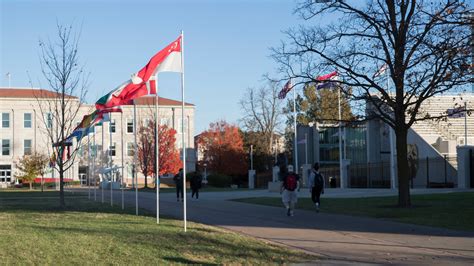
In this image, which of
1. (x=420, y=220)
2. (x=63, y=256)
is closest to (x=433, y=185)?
(x=420, y=220)

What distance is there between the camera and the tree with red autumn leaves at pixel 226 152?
89062mm

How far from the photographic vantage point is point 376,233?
15.9m

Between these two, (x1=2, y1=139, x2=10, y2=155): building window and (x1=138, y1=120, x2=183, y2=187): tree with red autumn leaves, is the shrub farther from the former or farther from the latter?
(x1=2, y1=139, x2=10, y2=155): building window

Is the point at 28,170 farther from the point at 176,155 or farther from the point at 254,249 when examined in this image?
the point at 254,249

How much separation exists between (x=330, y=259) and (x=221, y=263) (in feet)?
7.05

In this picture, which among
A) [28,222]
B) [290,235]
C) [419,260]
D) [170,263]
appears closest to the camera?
[170,263]

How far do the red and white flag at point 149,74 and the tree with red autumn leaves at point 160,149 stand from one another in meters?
44.5

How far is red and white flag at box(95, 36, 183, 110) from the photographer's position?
54.5ft

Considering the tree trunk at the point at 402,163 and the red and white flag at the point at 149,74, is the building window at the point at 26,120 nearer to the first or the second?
the red and white flag at the point at 149,74

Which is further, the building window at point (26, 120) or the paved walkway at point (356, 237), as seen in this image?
the building window at point (26, 120)

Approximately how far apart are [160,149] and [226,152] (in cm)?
1626

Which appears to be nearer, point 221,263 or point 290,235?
point 221,263

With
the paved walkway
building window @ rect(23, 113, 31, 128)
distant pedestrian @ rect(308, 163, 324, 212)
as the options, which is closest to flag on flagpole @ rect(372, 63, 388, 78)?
distant pedestrian @ rect(308, 163, 324, 212)

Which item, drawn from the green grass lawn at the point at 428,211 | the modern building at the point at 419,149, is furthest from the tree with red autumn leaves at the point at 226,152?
the green grass lawn at the point at 428,211
